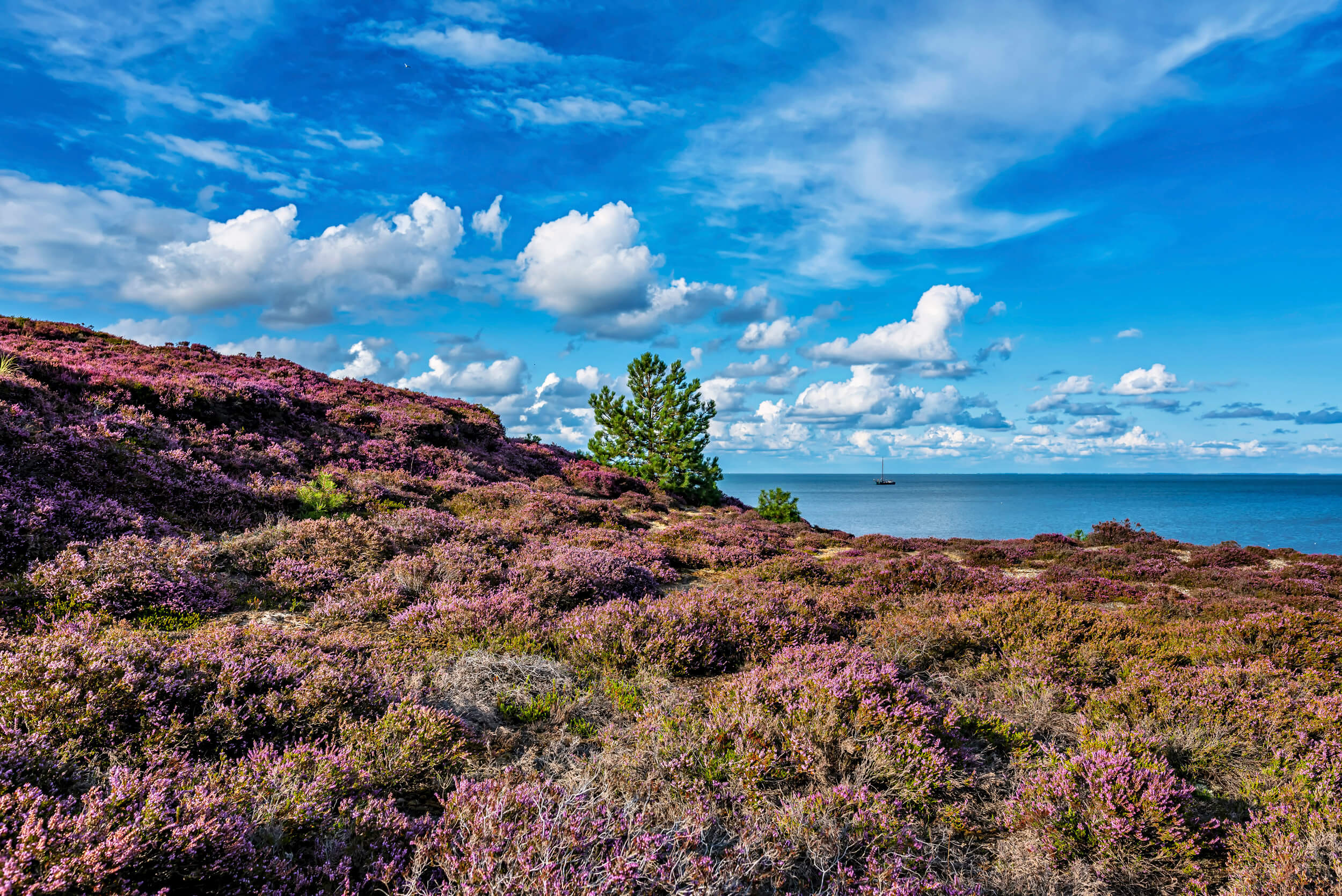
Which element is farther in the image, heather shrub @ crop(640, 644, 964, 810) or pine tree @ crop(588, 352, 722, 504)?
pine tree @ crop(588, 352, 722, 504)

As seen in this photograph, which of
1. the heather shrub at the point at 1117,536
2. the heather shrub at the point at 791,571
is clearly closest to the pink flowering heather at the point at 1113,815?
the heather shrub at the point at 791,571

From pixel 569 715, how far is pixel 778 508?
80.8 feet

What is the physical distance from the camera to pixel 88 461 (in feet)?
30.0

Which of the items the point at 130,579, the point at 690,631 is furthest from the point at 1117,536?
the point at 130,579

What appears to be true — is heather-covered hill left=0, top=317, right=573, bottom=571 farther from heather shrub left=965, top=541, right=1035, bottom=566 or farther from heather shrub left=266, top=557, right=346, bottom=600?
heather shrub left=965, top=541, right=1035, bottom=566

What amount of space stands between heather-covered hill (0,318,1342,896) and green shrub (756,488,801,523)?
17.6 meters

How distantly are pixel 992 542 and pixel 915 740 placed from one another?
764 inches

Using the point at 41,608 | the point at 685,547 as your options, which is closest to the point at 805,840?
the point at 41,608

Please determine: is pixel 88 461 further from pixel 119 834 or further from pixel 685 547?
pixel 685 547

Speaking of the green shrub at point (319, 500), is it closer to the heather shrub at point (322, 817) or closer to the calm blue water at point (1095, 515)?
the heather shrub at point (322, 817)

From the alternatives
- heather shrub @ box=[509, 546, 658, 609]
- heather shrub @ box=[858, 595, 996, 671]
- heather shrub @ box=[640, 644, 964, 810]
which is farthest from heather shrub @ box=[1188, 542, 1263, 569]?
heather shrub @ box=[640, 644, 964, 810]

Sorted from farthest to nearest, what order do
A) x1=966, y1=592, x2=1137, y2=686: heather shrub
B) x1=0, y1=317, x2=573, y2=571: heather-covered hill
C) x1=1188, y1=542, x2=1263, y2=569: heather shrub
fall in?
x1=1188, y1=542, x2=1263, y2=569: heather shrub < x1=0, y1=317, x2=573, y2=571: heather-covered hill < x1=966, y1=592, x2=1137, y2=686: heather shrub

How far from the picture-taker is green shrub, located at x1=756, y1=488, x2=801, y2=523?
1130 inches

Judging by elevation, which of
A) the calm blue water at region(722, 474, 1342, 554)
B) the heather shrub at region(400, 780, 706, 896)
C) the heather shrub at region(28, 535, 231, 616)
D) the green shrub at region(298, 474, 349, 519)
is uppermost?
the green shrub at region(298, 474, 349, 519)
